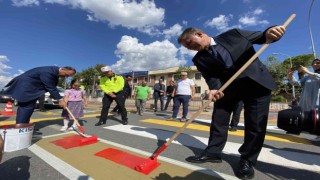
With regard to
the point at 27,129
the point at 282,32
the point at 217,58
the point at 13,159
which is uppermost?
the point at 282,32

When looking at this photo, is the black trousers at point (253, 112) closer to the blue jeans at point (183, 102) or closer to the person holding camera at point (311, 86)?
the person holding camera at point (311, 86)

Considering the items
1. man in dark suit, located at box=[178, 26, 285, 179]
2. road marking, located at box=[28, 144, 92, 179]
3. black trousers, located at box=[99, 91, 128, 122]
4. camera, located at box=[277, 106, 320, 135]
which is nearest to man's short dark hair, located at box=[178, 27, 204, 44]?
man in dark suit, located at box=[178, 26, 285, 179]

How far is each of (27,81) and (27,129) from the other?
119 centimetres

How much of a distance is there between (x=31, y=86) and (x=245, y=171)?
4.32 meters

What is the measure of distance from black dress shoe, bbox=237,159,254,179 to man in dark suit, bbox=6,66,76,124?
3.80 m

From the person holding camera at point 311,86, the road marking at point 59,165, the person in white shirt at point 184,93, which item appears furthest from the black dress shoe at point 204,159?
the person in white shirt at point 184,93

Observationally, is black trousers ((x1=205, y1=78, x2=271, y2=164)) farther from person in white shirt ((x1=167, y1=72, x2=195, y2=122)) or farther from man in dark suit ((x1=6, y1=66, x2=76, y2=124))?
person in white shirt ((x1=167, y1=72, x2=195, y2=122))

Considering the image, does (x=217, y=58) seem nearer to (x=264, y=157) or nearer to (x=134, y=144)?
(x=264, y=157)

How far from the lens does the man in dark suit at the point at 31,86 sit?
14.2ft

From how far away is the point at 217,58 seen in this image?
272cm

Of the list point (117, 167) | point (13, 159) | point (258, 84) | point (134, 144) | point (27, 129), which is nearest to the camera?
point (258, 84)

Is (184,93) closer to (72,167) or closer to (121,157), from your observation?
(121,157)

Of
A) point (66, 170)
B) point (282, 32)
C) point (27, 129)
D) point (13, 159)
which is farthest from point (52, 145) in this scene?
point (282, 32)

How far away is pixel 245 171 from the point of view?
8.43ft
